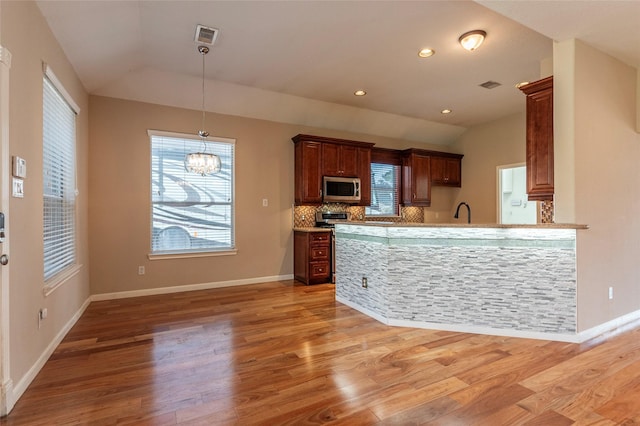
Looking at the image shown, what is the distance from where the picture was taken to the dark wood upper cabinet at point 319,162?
5395 millimetres

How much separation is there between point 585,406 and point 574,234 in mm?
1470

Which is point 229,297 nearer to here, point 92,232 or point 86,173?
point 92,232

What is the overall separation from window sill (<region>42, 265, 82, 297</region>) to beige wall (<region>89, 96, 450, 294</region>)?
2.58ft

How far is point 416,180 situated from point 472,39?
3.49 m

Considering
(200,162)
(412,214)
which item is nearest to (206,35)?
(200,162)

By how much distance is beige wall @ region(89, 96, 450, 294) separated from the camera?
167 inches

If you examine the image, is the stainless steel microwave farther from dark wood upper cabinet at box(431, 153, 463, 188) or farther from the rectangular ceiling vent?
the rectangular ceiling vent

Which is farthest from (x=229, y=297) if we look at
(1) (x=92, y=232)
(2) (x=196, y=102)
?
(2) (x=196, y=102)

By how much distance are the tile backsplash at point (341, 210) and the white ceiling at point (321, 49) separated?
1558mm

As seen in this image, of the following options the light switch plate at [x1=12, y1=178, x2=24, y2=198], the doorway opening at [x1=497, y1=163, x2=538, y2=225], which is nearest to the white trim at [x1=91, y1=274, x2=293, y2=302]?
the light switch plate at [x1=12, y1=178, x2=24, y2=198]

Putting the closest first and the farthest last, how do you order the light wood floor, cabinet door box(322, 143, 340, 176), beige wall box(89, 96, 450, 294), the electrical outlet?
1. the light wood floor
2. the electrical outlet
3. beige wall box(89, 96, 450, 294)
4. cabinet door box(322, 143, 340, 176)

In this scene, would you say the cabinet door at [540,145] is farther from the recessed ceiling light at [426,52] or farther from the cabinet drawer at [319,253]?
the cabinet drawer at [319,253]

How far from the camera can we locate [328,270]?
521 cm

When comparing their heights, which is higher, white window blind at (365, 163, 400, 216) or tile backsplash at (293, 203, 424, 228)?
white window blind at (365, 163, 400, 216)
